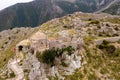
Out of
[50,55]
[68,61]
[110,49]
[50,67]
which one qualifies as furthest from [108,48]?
[50,67]

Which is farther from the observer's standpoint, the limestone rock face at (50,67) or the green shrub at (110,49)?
the green shrub at (110,49)

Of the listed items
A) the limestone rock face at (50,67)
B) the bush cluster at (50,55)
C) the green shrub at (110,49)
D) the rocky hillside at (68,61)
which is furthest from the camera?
the green shrub at (110,49)

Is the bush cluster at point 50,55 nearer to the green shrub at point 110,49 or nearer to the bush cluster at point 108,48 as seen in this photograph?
the bush cluster at point 108,48

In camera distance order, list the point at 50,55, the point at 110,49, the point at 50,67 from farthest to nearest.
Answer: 1. the point at 110,49
2. the point at 50,55
3. the point at 50,67

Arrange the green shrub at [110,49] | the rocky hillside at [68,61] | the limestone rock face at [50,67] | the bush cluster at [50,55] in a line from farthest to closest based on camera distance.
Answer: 1. the green shrub at [110,49]
2. the bush cluster at [50,55]
3. the rocky hillside at [68,61]
4. the limestone rock face at [50,67]

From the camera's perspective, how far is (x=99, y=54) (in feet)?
350

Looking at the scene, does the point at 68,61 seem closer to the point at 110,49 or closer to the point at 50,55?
the point at 50,55

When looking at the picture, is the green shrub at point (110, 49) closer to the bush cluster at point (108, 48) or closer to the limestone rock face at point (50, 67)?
the bush cluster at point (108, 48)

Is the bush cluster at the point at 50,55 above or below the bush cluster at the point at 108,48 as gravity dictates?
above

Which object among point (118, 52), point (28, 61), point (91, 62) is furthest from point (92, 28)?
point (28, 61)

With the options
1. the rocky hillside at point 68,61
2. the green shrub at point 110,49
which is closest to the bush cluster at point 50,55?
the rocky hillside at point 68,61

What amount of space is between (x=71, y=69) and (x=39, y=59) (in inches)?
452

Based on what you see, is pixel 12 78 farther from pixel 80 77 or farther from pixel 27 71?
pixel 80 77

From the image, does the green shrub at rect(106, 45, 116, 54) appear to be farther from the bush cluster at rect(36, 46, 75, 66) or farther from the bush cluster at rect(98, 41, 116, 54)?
the bush cluster at rect(36, 46, 75, 66)
